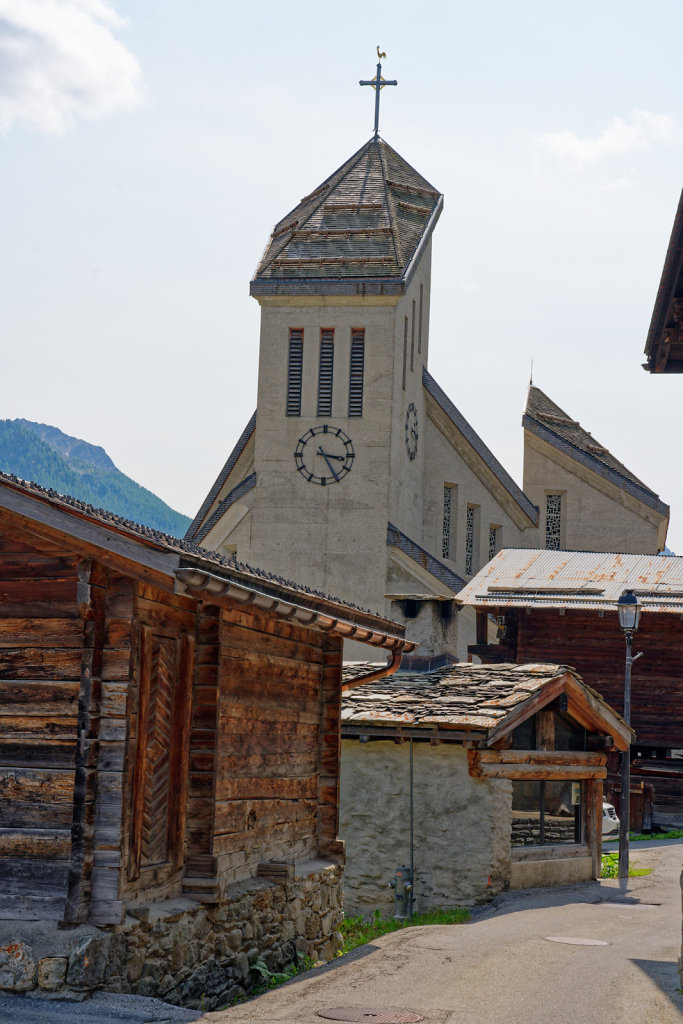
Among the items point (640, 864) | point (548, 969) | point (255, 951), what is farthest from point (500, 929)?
point (640, 864)

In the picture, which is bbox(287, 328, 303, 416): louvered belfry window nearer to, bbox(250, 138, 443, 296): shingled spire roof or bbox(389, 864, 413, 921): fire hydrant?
bbox(250, 138, 443, 296): shingled spire roof

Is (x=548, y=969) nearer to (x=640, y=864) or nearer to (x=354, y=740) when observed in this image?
(x=354, y=740)

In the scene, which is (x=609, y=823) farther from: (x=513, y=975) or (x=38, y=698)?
(x=38, y=698)

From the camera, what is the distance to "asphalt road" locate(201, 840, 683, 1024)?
10.1 metres

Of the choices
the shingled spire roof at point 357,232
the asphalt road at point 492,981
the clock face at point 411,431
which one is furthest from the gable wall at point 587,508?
the asphalt road at point 492,981

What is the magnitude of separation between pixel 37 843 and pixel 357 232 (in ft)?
110

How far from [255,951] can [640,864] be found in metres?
12.9

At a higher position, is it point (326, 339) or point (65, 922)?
point (326, 339)

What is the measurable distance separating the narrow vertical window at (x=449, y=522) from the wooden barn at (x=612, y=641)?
443 inches

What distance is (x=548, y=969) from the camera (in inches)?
478

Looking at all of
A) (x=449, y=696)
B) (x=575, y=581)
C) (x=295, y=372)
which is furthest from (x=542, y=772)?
(x=295, y=372)

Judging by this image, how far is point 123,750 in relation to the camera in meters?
9.84

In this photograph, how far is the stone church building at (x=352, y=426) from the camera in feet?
125

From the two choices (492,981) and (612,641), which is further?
(612,641)
